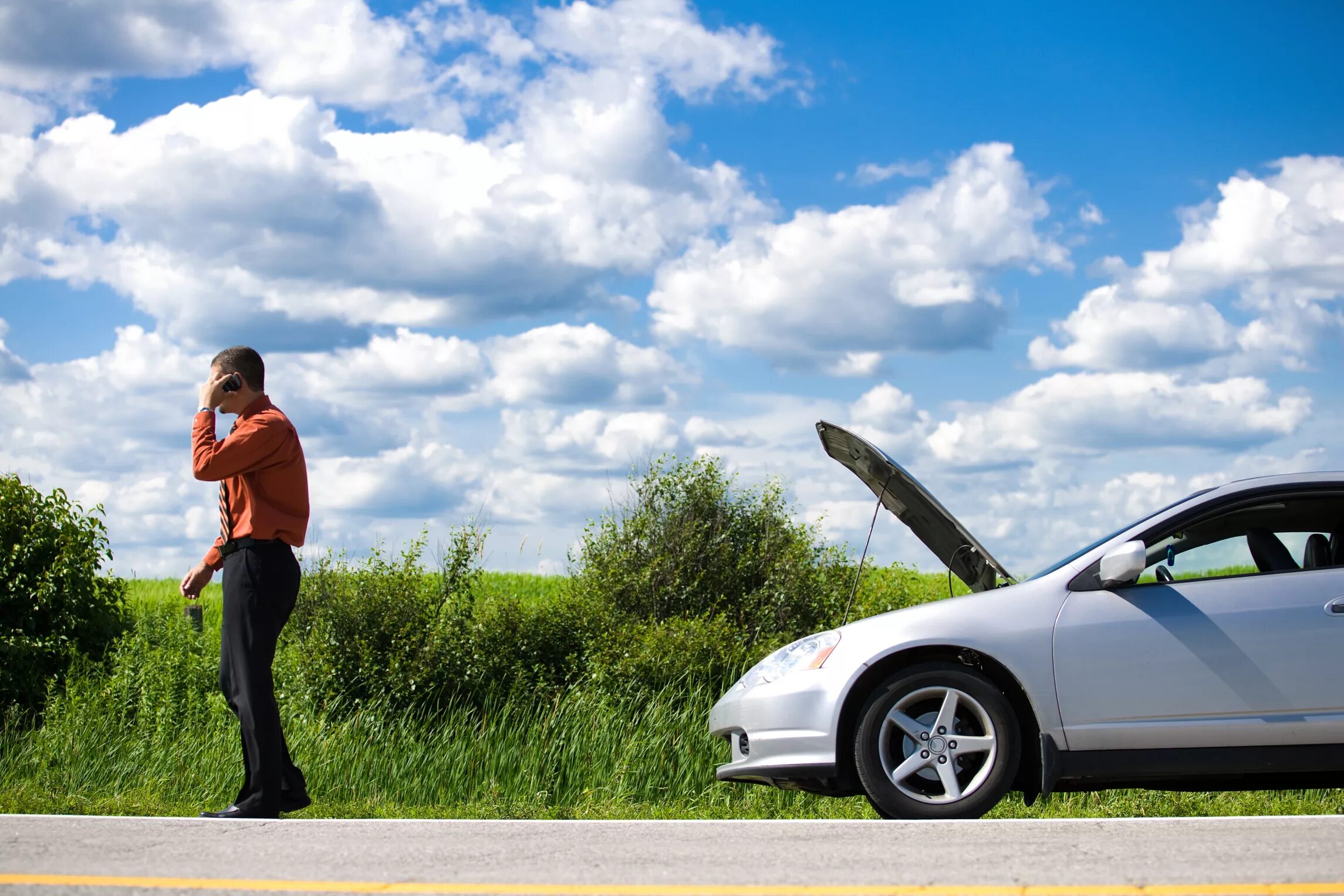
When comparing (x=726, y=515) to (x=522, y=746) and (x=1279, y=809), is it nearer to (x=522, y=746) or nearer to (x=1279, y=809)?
(x=522, y=746)

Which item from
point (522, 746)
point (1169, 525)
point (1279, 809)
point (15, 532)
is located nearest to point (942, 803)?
point (1169, 525)

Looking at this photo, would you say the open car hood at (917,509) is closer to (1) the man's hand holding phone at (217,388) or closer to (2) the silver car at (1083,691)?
(2) the silver car at (1083,691)

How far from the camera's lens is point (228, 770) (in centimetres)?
1056

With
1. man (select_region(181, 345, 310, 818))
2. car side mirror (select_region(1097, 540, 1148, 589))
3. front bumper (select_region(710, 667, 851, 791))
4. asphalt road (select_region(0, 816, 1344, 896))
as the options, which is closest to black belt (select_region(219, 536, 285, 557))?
man (select_region(181, 345, 310, 818))

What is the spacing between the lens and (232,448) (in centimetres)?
634

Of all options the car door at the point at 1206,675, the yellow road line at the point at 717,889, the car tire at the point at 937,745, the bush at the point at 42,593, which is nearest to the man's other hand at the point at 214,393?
the yellow road line at the point at 717,889

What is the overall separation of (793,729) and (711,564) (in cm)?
1027

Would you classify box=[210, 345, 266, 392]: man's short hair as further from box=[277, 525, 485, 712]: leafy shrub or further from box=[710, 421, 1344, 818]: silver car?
box=[277, 525, 485, 712]: leafy shrub

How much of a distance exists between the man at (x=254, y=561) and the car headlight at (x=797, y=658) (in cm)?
244

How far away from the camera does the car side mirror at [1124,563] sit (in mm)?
5840

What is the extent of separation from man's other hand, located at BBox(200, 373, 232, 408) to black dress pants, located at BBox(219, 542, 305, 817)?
0.81 m

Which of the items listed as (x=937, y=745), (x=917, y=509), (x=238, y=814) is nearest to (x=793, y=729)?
(x=937, y=745)

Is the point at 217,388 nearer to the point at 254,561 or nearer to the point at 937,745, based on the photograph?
the point at 254,561

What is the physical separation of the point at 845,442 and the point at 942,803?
2.82 m
